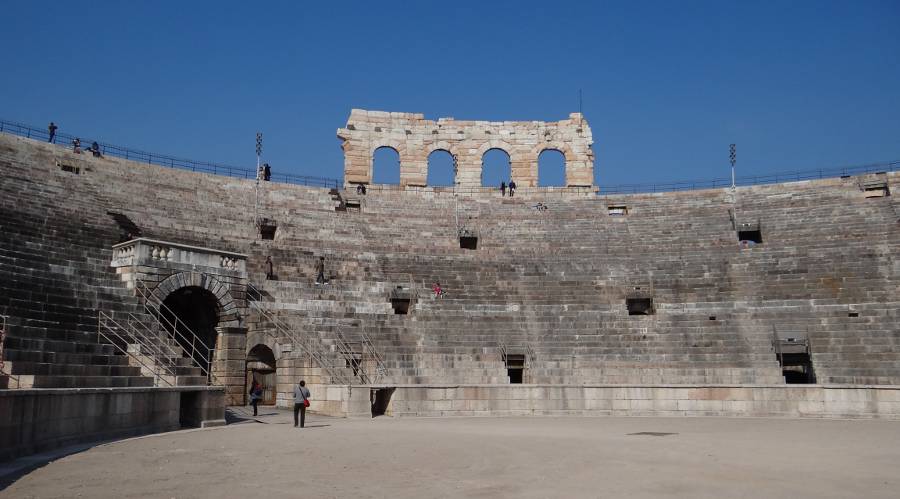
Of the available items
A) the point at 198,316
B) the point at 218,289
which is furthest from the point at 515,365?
the point at 198,316

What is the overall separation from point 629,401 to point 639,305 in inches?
338

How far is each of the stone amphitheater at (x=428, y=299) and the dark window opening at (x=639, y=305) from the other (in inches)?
5.5

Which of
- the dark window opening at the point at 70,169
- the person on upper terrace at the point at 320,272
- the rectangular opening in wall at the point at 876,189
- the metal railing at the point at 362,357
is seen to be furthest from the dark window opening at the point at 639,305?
the dark window opening at the point at 70,169

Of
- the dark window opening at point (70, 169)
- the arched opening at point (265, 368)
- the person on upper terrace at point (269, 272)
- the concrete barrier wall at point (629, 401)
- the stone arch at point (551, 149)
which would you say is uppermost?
the stone arch at point (551, 149)

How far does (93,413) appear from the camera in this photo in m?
13.9

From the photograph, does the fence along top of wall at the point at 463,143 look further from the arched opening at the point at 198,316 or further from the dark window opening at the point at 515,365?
the arched opening at the point at 198,316

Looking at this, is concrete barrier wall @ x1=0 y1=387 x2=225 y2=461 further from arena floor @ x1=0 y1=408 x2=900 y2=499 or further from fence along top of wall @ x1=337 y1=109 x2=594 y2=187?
fence along top of wall @ x1=337 y1=109 x2=594 y2=187

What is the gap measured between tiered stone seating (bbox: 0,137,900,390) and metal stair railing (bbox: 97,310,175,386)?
4737 millimetres

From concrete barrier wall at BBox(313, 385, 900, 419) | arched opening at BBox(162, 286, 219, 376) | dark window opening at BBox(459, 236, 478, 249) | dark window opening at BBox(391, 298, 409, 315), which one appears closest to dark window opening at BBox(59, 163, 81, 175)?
arched opening at BBox(162, 286, 219, 376)

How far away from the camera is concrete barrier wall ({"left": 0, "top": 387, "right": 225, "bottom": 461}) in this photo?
11.3 metres

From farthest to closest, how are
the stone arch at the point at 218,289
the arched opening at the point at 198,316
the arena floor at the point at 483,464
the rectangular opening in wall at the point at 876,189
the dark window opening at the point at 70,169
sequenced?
the rectangular opening in wall at the point at 876,189 → the dark window opening at the point at 70,169 → the arched opening at the point at 198,316 → the stone arch at the point at 218,289 → the arena floor at the point at 483,464

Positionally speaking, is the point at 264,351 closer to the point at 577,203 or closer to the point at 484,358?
the point at 484,358

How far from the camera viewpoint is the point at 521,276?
104 feet

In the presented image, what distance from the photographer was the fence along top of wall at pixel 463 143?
141 feet
